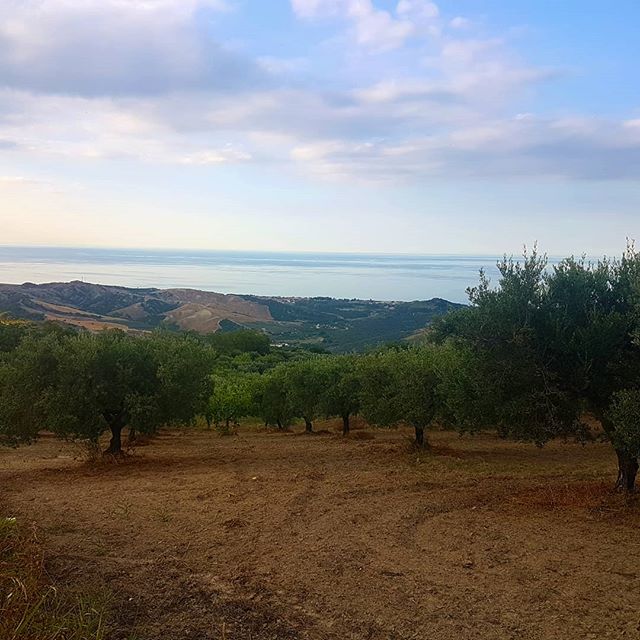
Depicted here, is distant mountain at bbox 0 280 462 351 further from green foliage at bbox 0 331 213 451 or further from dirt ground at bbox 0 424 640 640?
dirt ground at bbox 0 424 640 640

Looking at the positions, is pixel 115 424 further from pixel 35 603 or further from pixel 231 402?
pixel 231 402

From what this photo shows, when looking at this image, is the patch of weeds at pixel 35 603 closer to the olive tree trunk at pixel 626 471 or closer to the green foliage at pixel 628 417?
the green foliage at pixel 628 417

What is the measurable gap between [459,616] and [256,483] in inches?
328

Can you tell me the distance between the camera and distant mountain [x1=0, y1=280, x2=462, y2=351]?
96375mm

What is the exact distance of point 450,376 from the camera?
667 inches

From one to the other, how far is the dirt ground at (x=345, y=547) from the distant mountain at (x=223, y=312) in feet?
226

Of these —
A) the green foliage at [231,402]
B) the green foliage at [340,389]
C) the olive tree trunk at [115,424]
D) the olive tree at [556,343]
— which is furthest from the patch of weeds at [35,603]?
the green foliage at [231,402]

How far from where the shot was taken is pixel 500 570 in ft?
30.0

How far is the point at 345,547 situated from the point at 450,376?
7.96m

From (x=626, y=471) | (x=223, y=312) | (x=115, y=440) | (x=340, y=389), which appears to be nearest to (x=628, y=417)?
(x=626, y=471)

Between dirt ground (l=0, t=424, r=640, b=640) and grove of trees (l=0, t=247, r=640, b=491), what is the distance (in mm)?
1698

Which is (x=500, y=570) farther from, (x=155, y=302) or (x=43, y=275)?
(x=43, y=275)

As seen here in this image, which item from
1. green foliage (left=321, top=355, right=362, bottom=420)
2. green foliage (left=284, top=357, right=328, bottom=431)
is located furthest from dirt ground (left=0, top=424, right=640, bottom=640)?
green foliage (left=284, top=357, right=328, bottom=431)

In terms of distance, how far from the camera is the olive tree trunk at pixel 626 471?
40.3ft
